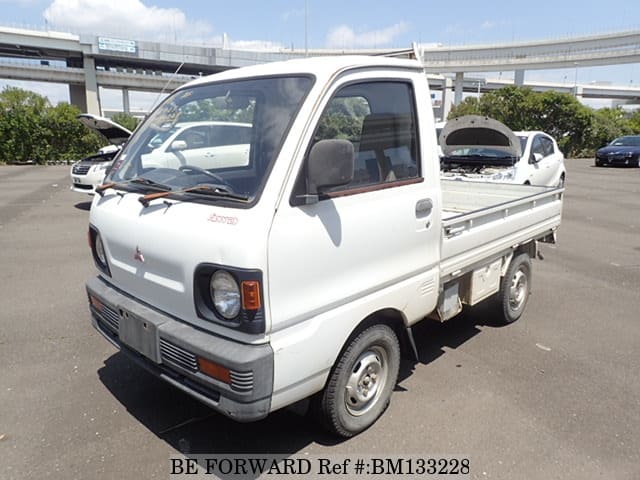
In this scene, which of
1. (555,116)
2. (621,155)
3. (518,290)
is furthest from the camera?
(555,116)

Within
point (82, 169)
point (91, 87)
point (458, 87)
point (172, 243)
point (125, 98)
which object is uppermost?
point (458, 87)

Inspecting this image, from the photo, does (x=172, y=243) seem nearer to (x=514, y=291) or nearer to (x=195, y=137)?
(x=195, y=137)

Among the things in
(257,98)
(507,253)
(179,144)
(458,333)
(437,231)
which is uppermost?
(257,98)

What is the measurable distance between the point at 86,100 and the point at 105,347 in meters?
64.9

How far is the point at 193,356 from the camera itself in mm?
2447

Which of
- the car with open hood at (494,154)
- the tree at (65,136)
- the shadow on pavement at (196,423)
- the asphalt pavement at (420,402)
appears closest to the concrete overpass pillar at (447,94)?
the tree at (65,136)

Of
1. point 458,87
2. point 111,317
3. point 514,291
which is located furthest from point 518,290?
point 458,87

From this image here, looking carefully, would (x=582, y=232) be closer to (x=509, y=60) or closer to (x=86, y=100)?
(x=509, y=60)

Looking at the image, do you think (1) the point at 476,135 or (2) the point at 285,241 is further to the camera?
(1) the point at 476,135

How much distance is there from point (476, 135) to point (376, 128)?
4874 millimetres

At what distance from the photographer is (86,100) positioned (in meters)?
59.9

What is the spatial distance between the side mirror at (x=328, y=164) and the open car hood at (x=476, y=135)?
497 centimetres

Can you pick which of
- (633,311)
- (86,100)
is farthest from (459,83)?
(633,311)

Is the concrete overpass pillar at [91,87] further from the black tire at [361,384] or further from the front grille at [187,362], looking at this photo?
the black tire at [361,384]
